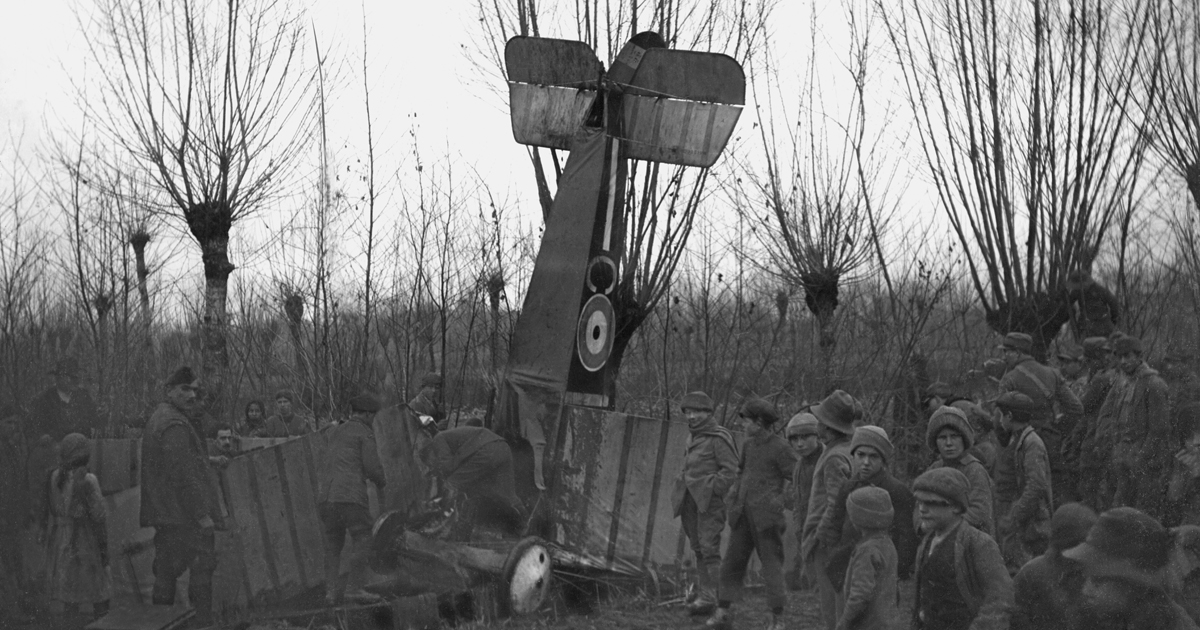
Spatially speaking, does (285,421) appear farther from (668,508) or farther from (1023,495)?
(1023,495)

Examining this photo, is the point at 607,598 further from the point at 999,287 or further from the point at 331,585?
the point at 999,287

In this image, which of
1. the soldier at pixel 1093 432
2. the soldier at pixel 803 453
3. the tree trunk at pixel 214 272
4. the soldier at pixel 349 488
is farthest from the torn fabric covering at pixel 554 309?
the tree trunk at pixel 214 272

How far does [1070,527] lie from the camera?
439 centimetres

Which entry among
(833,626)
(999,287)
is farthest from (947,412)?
(999,287)

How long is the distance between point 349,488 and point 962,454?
154 inches

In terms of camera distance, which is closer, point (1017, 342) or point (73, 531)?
point (73, 531)

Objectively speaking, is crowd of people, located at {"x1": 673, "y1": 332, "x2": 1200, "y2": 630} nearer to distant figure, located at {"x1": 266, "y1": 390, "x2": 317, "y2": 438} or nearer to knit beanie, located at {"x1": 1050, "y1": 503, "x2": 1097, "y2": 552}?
knit beanie, located at {"x1": 1050, "y1": 503, "x2": 1097, "y2": 552}

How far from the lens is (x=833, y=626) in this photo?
626cm

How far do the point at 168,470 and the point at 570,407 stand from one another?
123 inches

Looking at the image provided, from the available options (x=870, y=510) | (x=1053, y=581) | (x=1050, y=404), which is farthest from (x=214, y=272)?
(x=1053, y=581)

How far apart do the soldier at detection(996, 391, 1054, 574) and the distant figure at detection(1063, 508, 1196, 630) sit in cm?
306

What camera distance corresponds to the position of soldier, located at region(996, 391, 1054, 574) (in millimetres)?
7008

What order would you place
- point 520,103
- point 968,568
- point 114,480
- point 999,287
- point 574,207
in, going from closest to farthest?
point 968,568 < point 114,480 < point 574,207 < point 520,103 < point 999,287

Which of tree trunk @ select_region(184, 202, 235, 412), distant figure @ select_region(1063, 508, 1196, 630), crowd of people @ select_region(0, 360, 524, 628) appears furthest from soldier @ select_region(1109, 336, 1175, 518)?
tree trunk @ select_region(184, 202, 235, 412)
